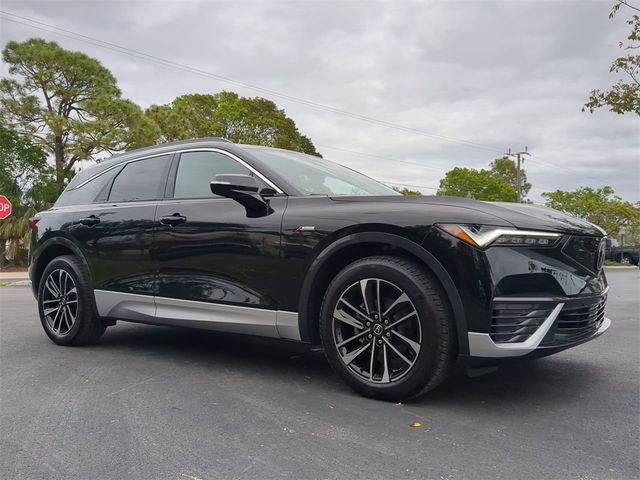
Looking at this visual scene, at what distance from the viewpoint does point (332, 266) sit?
3.38 meters

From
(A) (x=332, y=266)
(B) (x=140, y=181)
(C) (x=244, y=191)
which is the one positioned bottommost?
(A) (x=332, y=266)

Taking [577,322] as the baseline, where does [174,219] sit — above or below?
above

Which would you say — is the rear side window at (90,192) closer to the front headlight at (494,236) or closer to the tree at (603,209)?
the front headlight at (494,236)

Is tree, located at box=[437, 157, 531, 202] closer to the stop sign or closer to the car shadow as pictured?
the stop sign

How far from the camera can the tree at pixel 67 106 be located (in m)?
23.5

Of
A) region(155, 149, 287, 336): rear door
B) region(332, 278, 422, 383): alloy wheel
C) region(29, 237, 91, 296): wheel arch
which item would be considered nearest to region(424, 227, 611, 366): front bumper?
region(332, 278, 422, 383): alloy wheel

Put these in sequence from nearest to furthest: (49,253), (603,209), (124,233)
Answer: (124,233) < (49,253) < (603,209)

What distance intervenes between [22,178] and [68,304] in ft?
77.2

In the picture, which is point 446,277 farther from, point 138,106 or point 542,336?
point 138,106

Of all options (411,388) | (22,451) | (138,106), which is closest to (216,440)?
(22,451)

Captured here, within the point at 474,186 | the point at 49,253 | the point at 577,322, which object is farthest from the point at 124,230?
the point at 474,186

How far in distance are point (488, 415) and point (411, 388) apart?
1.44 feet

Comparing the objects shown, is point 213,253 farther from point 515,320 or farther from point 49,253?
point 49,253

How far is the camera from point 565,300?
9.58 feet
